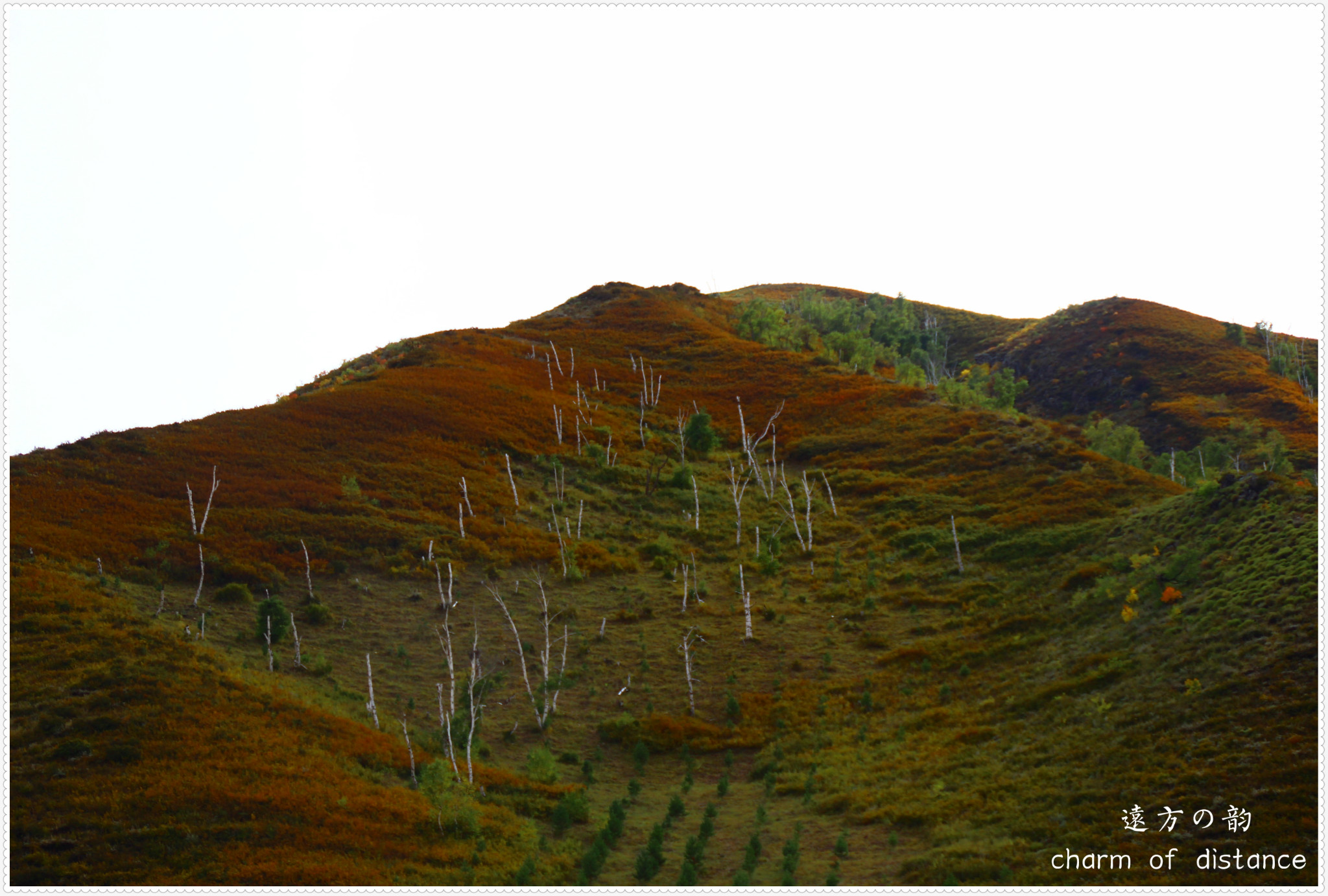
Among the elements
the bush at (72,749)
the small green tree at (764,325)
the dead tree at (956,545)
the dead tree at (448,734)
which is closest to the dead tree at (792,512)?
the dead tree at (956,545)

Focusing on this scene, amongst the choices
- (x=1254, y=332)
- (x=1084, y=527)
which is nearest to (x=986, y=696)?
(x=1084, y=527)

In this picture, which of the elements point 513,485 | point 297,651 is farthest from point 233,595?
point 513,485

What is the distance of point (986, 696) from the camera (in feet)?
96.0

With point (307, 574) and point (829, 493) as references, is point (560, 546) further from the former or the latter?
point (829, 493)

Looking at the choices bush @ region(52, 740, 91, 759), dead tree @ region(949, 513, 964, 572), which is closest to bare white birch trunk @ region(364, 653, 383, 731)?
bush @ region(52, 740, 91, 759)

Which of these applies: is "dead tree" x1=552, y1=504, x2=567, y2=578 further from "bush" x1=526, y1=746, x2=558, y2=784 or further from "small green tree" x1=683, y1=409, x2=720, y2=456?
"small green tree" x1=683, y1=409, x2=720, y2=456

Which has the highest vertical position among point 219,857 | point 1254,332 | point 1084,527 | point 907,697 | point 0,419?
point 1254,332

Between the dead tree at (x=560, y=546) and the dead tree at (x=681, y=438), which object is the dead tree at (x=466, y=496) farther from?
the dead tree at (x=681, y=438)

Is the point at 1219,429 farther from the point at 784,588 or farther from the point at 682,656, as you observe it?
the point at 682,656

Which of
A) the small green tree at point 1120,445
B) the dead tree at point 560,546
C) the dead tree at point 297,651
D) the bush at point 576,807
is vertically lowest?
the bush at point 576,807

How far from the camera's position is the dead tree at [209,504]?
37.4 meters

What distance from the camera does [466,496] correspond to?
45.7m

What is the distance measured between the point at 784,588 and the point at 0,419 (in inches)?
1292

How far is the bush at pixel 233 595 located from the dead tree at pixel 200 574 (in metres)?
0.68
